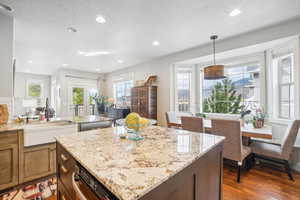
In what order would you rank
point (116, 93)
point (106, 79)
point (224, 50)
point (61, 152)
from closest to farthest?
point (61, 152) < point (224, 50) < point (116, 93) < point (106, 79)

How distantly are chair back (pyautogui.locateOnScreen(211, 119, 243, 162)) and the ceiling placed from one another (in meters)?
1.81

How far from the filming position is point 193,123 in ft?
8.84

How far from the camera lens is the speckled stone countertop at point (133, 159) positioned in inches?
25.7

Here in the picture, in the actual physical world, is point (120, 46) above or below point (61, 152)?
above

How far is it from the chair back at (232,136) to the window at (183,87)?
211 centimetres

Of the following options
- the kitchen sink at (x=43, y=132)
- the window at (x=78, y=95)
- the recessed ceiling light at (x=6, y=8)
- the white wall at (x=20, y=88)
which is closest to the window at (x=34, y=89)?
the white wall at (x=20, y=88)

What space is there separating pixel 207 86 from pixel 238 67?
0.93m

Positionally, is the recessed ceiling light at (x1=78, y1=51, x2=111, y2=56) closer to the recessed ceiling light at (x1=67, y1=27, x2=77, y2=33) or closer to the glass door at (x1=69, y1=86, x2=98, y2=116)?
the recessed ceiling light at (x1=67, y1=27, x2=77, y2=33)

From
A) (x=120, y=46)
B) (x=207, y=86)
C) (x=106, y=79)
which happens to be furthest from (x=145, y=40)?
(x=106, y=79)

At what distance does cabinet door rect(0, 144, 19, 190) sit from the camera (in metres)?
Result: 1.84

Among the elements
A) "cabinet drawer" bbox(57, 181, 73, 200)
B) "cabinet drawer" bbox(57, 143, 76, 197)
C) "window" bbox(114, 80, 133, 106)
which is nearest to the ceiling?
"cabinet drawer" bbox(57, 143, 76, 197)

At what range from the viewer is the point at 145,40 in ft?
11.0

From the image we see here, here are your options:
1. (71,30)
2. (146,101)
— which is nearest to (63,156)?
(71,30)

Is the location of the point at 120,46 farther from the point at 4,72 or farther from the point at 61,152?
the point at 61,152
